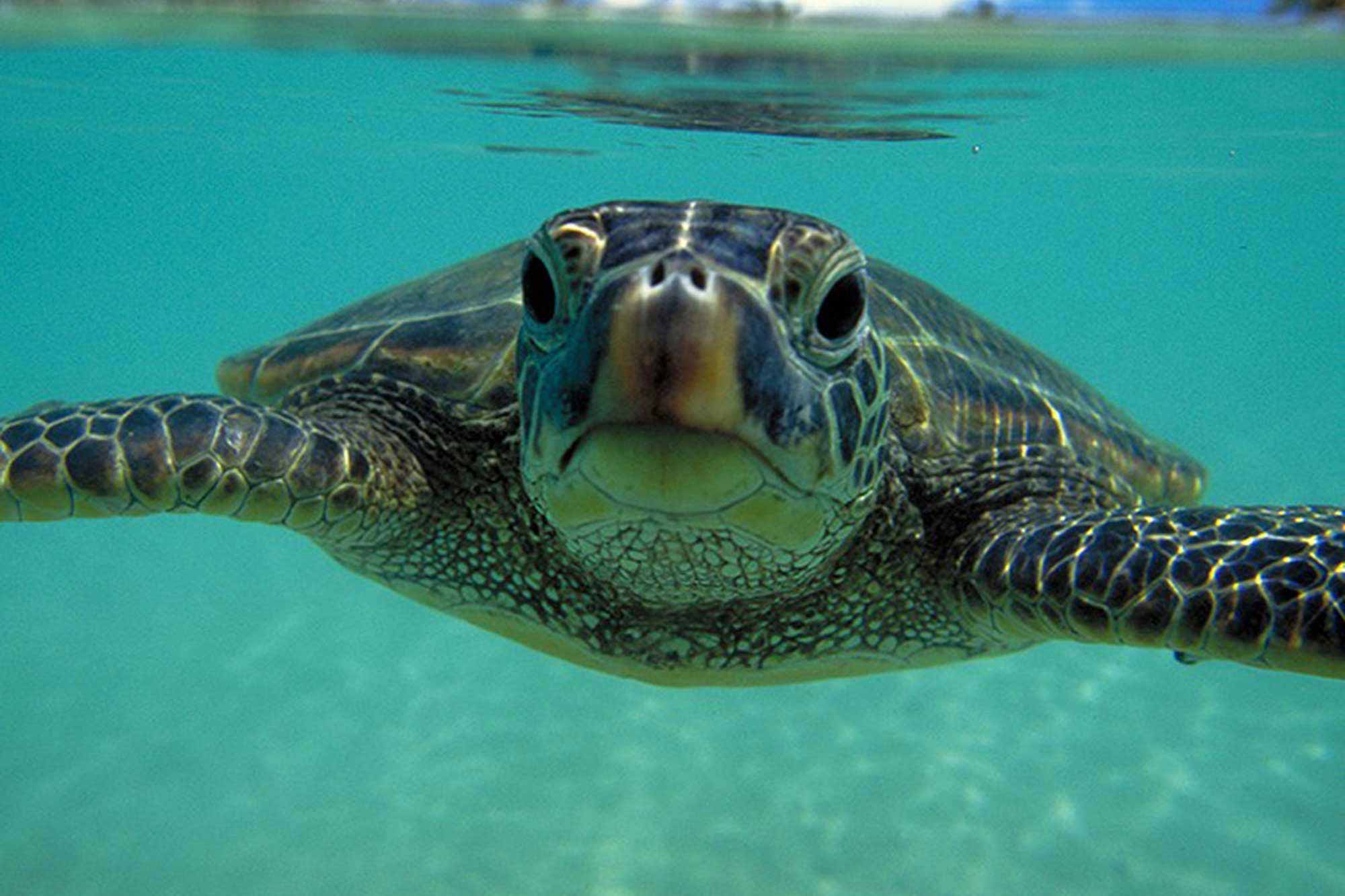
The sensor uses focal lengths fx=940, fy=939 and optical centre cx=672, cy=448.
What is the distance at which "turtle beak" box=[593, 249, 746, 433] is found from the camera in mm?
1953

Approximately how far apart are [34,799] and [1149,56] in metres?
13.6

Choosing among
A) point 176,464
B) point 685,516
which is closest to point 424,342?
point 176,464

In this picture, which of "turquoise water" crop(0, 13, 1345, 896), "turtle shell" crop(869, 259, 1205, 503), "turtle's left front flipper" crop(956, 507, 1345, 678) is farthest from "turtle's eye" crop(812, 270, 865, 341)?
"turquoise water" crop(0, 13, 1345, 896)

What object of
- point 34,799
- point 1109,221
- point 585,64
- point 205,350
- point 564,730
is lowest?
point 205,350

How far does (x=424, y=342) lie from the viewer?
14.0 feet

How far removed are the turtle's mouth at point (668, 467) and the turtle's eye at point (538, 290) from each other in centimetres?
39

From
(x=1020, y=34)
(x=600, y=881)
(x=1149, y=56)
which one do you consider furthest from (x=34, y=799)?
(x=1149, y=56)

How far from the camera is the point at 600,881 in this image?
6.42 m

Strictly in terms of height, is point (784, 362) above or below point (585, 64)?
below

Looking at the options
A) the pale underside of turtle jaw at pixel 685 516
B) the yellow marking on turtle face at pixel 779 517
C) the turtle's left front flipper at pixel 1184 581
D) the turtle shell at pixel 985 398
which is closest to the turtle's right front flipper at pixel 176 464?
the pale underside of turtle jaw at pixel 685 516

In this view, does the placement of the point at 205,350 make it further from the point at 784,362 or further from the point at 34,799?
the point at 784,362

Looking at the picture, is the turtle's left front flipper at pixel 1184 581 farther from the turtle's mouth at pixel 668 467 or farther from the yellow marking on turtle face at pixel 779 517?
the turtle's mouth at pixel 668 467

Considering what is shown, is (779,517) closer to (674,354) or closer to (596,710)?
(674,354)

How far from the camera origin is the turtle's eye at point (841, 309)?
2.34m
